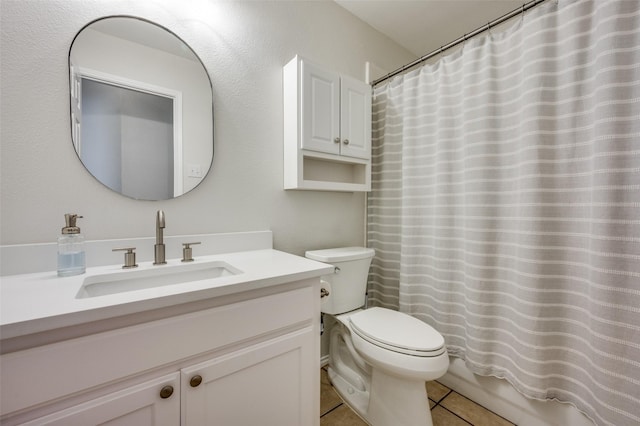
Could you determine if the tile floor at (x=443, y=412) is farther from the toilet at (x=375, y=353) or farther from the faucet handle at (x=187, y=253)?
the faucet handle at (x=187, y=253)

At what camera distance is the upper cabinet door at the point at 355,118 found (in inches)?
60.2

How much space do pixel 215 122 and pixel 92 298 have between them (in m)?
0.90

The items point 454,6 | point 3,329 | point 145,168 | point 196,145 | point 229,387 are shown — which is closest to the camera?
point 3,329

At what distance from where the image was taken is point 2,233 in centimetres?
84

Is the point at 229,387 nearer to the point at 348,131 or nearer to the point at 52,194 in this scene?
the point at 52,194

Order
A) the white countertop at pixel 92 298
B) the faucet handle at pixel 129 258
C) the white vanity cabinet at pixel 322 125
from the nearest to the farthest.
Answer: the white countertop at pixel 92 298, the faucet handle at pixel 129 258, the white vanity cabinet at pixel 322 125

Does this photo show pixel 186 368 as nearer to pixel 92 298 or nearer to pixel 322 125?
pixel 92 298

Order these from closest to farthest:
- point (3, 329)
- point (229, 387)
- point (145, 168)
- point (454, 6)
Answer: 1. point (3, 329)
2. point (229, 387)
3. point (145, 168)
4. point (454, 6)

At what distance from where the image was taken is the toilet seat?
1.06 meters

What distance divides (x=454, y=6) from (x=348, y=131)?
1.19 m

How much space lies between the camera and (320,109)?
1429mm

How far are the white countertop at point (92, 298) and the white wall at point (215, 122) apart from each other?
0.72 ft

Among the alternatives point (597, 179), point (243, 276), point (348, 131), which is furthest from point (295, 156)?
point (597, 179)

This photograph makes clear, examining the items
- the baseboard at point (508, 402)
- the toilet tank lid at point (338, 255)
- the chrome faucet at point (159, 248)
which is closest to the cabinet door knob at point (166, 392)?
the chrome faucet at point (159, 248)
